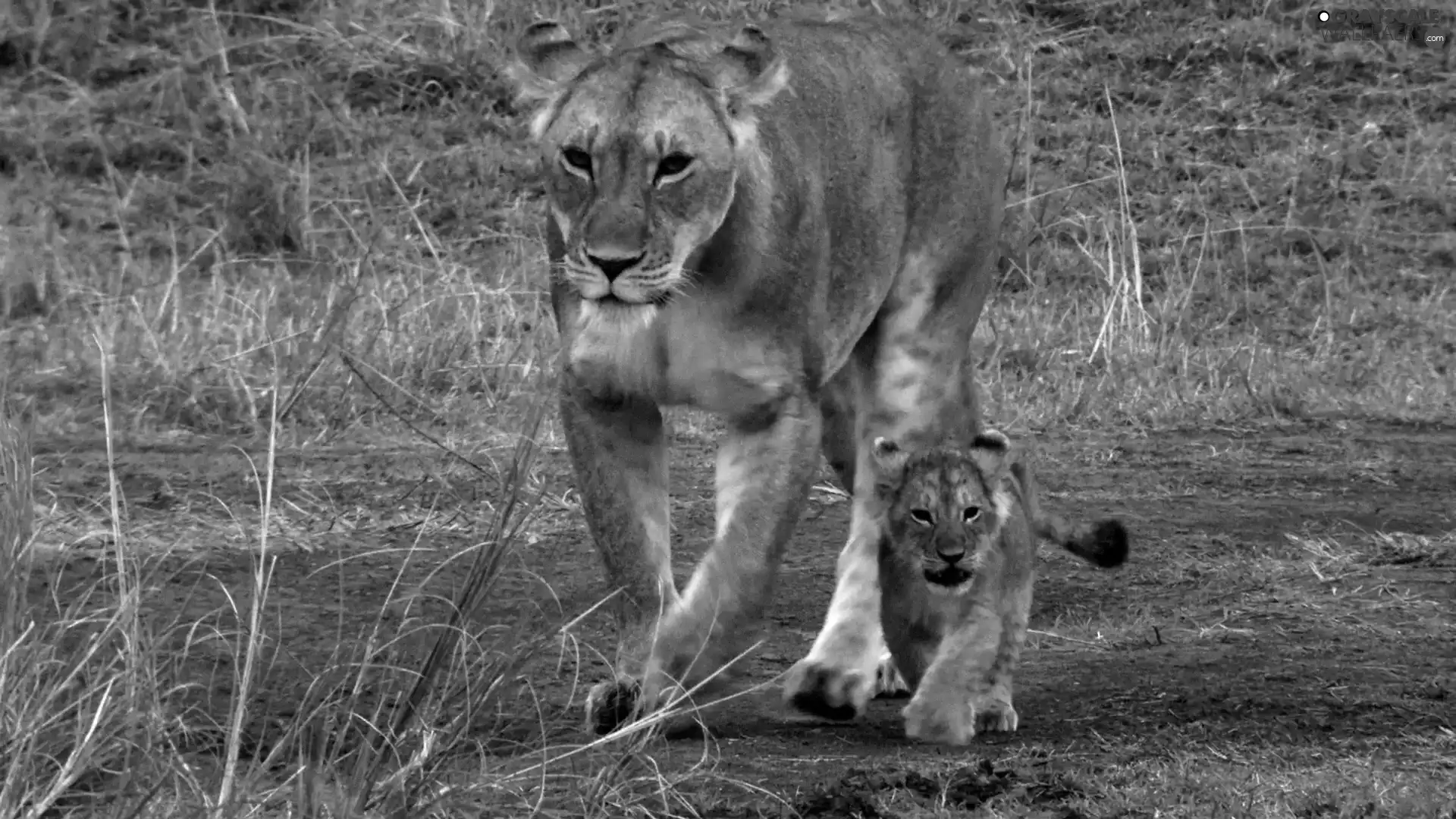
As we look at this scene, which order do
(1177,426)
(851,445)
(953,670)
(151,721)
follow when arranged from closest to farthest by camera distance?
(151,721) → (953,670) → (851,445) → (1177,426)

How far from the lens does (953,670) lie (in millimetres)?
4504

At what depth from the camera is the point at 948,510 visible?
4.62m

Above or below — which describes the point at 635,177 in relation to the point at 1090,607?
above

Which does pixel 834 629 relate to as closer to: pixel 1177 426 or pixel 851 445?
pixel 851 445

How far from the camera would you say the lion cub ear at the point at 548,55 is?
474 centimetres

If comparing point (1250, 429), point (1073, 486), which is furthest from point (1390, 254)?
point (1073, 486)

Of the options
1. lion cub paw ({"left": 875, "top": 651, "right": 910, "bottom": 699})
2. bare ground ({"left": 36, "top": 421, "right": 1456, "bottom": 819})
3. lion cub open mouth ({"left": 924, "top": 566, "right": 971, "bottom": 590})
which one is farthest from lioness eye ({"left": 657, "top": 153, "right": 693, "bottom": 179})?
lion cub paw ({"left": 875, "top": 651, "right": 910, "bottom": 699})

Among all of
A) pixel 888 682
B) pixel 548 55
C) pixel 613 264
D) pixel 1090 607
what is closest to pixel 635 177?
pixel 613 264

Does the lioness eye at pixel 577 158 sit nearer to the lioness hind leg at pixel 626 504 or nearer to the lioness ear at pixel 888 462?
the lioness hind leg at pixel 626 504

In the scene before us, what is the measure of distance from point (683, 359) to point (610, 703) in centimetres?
70

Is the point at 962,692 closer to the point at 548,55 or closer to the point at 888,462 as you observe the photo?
the point at 888,462

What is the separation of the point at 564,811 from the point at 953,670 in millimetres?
1221

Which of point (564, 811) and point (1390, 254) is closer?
point (564, 811)

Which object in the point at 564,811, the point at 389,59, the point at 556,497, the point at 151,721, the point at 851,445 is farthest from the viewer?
the point at 389,59
